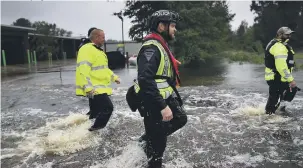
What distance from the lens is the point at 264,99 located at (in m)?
8.46

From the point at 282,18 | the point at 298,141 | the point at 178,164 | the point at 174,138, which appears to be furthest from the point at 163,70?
the point at 282,18

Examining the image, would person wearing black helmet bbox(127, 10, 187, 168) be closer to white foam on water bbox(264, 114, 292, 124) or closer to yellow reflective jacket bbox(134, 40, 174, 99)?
yellow reflective jacket bbox(134, 40, 174, 99)

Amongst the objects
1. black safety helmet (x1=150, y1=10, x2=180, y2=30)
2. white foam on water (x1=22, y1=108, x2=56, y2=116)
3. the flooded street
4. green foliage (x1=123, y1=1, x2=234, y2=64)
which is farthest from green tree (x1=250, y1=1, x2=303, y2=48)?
black safety helmet (x1=150, y1=10, x2=180, y2=30)

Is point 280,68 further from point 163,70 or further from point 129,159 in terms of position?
point 129,159

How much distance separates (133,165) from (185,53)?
17.2 m

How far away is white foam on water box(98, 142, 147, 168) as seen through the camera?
13.8 ft

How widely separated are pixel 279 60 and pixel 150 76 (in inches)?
142

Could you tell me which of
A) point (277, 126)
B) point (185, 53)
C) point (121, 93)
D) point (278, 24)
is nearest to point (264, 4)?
point (278, 24)

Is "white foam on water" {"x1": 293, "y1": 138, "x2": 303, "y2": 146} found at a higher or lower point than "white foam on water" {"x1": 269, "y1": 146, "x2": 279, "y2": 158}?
higher

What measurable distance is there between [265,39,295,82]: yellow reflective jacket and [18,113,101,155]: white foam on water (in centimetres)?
368

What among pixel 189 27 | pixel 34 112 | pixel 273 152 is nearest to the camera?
pixel 273 152

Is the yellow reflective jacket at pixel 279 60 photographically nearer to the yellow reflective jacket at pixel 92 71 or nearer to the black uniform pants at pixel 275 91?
the black uniform pants at pixel 275 91

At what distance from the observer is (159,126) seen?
364 cm

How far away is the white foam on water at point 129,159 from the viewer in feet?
13.8
